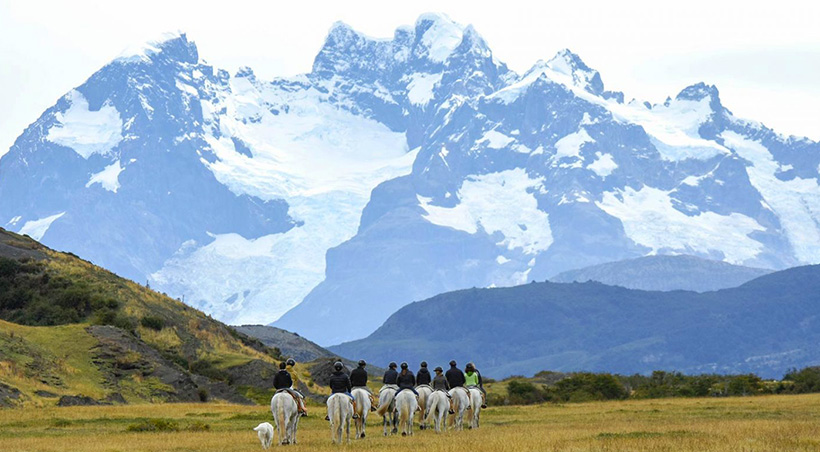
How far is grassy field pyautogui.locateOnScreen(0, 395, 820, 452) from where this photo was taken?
44312 mm

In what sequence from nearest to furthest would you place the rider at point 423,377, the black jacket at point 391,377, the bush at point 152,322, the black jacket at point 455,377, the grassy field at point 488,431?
the grassy field at point 488,431 → the black jacket at point 391,377 → the black jacket at point 455,377 → the rider at point 423,377 → the bush at point 152,322

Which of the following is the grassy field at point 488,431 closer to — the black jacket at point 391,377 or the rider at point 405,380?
the rider at point 405,380

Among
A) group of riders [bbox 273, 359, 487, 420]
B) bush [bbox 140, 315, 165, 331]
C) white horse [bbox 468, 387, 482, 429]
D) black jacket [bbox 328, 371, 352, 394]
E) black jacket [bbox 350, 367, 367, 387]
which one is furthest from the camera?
bush [bbox 140, 315, 165, 331]

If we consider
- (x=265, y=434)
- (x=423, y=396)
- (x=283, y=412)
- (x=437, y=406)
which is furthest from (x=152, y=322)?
(x=265, y=434)

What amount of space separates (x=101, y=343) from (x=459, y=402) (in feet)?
129

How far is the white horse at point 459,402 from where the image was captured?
188ft

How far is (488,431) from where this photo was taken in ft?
183

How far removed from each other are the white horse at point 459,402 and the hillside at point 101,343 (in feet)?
90.2

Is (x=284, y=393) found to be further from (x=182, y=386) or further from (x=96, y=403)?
(x=182, y=386)

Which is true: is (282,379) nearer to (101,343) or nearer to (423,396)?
(423,396)

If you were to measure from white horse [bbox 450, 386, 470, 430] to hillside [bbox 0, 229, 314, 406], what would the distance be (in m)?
27.5

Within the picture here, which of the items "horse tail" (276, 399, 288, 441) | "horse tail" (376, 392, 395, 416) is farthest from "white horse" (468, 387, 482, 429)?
"horse tail" (276, 399, 288, 441)

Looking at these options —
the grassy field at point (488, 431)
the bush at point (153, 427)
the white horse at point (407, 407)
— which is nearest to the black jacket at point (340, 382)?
the grassy field at point (488, 431)

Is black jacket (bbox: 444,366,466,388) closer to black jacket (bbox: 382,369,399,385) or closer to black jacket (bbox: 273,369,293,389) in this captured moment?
black jacket (bbox: 382,369,399,385)
